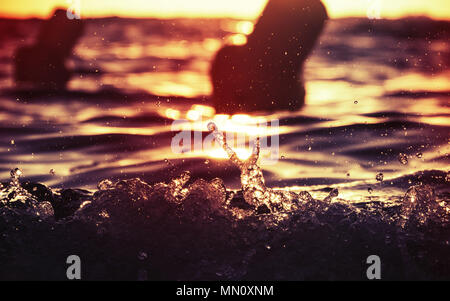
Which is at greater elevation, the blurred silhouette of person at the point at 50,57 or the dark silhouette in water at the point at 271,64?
the blurred silhouette of person at the point at 50,57

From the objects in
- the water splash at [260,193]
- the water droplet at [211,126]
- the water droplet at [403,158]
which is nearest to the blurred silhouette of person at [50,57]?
the water droplet at [211,126]

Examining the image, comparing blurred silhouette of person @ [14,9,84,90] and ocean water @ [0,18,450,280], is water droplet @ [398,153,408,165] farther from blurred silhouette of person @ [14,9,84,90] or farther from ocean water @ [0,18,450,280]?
blurred silhouette of person @ [14,9,84,90]

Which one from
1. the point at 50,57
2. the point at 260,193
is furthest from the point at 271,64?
the point at 260,193

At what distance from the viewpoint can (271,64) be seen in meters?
7.20

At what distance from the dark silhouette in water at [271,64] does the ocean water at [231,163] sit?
22cm

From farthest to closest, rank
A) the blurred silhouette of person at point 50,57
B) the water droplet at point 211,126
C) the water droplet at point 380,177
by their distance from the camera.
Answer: the blurred silhouette of person at point 50,57
the water droplet at point 211,126
the water droplet at point 380,177

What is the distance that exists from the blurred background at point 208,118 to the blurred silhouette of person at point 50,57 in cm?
17

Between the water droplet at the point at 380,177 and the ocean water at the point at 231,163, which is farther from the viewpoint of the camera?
the water droplet at the point at 380,177

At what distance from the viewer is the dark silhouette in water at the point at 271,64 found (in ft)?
22.1

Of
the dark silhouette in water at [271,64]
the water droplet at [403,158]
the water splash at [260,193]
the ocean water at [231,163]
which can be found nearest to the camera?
the ocean water at [231,163]

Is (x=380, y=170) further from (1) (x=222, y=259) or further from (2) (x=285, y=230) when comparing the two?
(1) (x=222, y=259)

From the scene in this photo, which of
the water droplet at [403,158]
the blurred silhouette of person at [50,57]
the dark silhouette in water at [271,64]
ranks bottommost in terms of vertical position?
the water droplet at [403,158]

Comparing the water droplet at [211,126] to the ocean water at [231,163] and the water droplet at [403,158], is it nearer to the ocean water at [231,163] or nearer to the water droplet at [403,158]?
the ocean water at [231,163]
